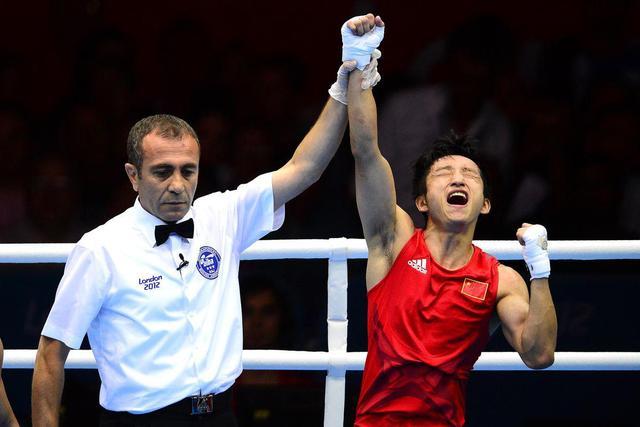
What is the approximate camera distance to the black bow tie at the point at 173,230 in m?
3.48

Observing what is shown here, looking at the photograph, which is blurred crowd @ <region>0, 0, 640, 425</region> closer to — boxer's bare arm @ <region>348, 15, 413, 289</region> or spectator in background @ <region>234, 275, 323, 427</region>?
spectator in background @ <region>234, 275, 323, 427</region>

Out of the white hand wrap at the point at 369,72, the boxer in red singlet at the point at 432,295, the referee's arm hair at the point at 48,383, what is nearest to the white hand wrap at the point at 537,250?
the boxer in red singlet at the point at 432,295

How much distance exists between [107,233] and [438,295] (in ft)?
3.50

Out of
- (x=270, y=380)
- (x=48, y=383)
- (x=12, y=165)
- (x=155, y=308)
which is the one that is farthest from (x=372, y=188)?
(x=12, y=165)

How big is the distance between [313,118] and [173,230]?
2.68 metres

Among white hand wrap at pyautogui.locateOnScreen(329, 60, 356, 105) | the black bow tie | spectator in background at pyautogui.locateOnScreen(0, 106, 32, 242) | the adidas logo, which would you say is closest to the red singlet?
the adidas logo

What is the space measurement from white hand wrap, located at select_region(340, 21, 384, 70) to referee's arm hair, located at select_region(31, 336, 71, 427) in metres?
1.24

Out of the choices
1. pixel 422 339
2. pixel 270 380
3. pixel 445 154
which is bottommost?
pixel 270 380

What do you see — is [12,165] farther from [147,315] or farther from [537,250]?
[537,250]

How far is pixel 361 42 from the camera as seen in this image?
3580 millimetres

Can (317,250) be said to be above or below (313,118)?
below

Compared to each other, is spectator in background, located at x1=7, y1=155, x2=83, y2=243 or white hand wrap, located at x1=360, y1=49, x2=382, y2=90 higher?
white hand wrap, located at x1=360, y1=49, x2=382, y2=90

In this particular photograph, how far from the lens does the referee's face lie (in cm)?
349

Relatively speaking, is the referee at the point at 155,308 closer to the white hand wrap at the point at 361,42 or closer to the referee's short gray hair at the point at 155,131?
the referee's short gray hair at the point at 155,131
